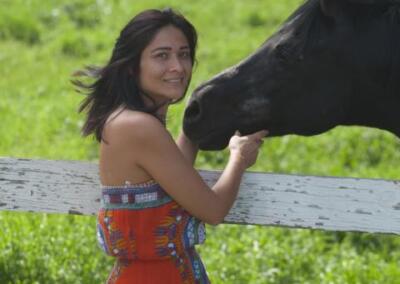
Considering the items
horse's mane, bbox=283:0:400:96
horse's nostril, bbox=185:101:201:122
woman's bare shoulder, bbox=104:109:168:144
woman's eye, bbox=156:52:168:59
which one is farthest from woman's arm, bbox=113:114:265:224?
horse's mane, bbox=283:0:400:96

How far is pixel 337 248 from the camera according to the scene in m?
5.75

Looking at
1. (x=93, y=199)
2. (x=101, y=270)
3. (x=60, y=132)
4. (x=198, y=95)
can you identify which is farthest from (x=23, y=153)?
(x=198, y=95)

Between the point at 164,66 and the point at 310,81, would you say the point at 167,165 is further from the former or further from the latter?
the point at 310,81

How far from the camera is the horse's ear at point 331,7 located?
315 cm

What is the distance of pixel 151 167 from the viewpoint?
2.85 metres

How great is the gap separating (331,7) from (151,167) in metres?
0.89

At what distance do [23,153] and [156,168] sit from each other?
4624mm

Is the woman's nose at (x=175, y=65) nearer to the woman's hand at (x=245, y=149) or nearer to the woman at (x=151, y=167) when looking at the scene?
the woman at (x=151, y=167)

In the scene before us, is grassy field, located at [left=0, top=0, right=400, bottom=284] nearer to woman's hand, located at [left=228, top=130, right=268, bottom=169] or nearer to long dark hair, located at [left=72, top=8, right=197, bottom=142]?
long dark hair, located at [left=72, top=8, right=197, bottom=142]

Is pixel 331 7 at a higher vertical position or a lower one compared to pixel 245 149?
higher

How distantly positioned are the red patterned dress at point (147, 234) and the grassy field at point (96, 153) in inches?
67.6

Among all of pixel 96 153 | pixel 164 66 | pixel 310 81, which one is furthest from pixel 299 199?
pixel 96 153

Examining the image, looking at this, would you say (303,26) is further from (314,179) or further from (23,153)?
(23,153)

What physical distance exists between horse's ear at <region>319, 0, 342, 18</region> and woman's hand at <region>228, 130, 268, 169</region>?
0.53 meters
